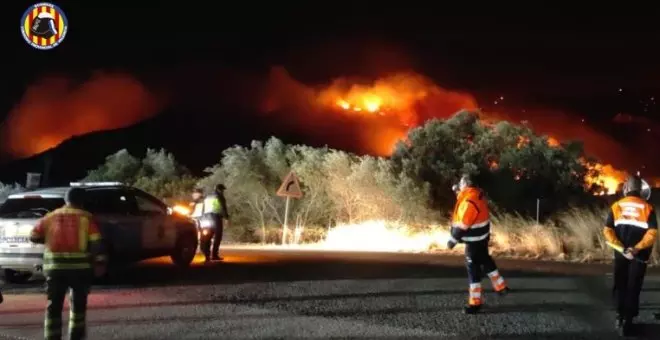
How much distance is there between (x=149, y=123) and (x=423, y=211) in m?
48.2

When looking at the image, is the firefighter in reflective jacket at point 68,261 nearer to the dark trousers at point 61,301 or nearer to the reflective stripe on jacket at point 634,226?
the dark trousers at point 61,301

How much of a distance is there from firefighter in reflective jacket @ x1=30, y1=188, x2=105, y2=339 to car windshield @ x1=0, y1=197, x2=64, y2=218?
4.82 meters

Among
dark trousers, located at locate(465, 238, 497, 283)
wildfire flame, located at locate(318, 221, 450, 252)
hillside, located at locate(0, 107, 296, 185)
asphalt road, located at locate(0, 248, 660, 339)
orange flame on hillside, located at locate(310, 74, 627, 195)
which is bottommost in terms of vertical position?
asphalt road, located at locate(0, 248, 660, 339)

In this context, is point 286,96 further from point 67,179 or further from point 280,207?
point 280,207

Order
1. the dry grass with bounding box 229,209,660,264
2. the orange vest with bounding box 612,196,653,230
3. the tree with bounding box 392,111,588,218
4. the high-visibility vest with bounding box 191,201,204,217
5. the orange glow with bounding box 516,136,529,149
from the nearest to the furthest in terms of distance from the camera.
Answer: the orange vest with bounding box 612,196,653,230 → the high-visibility vest with bounding box 191,201,204,217 → the dry grass with bounding box 229,209,660,264 → the tree with bounding box 392,111,588,218 → the orange glow with bounding box 516,136,529,149

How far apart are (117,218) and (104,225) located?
38 cm

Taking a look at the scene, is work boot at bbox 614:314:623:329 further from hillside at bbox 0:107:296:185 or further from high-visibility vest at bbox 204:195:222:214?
hillside at bbox 0:107:296:185

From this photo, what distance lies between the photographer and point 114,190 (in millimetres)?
13570

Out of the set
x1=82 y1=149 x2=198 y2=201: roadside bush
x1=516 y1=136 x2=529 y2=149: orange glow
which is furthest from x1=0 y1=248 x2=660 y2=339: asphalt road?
x1=82 y1=149 x2=198 y2=201: roadside bush

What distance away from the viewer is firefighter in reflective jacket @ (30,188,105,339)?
7.77 m

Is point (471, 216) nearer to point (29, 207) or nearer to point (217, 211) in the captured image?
point (29, 207)

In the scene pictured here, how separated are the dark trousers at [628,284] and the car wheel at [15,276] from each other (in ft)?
31.9

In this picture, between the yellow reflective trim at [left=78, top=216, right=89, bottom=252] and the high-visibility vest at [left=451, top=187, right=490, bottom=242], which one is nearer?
the yellow reflective trim at [left=78, top=216, right=89, bottom=252]

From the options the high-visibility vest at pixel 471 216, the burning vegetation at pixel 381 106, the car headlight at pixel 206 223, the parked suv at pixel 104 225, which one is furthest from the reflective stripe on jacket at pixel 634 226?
the burning vegetation at pixel 381 106
